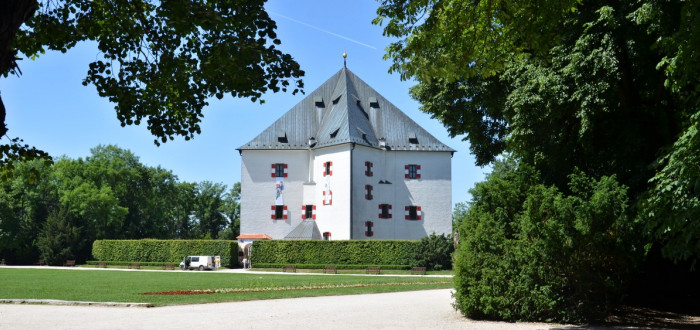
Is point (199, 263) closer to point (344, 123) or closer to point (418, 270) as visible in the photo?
point (344, 123)

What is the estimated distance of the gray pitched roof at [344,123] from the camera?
52.4m

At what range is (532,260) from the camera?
12.3 m

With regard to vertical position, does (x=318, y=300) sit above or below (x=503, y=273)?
below

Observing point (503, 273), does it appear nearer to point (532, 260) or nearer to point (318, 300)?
point (532, 260)

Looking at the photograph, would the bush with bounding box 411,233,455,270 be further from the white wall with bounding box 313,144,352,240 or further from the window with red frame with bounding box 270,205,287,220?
the window with red frame with bounding box 270,205,287,220

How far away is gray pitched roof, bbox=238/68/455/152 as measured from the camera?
52.4 meters

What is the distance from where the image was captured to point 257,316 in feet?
42.1

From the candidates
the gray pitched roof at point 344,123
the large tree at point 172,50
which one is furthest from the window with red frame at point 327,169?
the large tree at point 172,50

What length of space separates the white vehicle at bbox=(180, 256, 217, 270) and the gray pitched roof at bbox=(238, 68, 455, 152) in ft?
37.8

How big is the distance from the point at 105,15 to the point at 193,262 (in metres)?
40.1

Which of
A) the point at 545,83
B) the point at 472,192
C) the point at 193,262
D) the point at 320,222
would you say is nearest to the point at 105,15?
the point at 472,192

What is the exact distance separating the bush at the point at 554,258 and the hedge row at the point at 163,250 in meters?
36.8

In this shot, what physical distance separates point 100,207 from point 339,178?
109 feet

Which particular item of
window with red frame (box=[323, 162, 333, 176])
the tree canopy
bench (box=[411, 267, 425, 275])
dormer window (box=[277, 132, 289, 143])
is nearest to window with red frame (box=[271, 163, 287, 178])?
dormer window (box=[277, 132, 289, 143])
